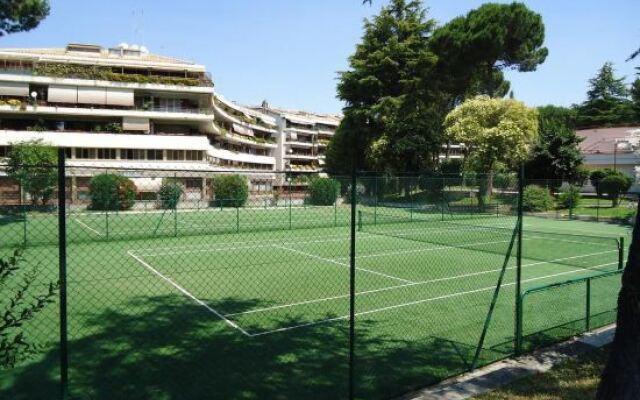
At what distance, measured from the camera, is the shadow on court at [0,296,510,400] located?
6105 millimetres

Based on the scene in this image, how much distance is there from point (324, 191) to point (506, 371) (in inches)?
582

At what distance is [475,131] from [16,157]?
29.7 m

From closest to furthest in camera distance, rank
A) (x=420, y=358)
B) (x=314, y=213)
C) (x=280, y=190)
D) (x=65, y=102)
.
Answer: (x=420, y=358), (x=280, y=190), (x=314, y=213), (x=65, y=102)

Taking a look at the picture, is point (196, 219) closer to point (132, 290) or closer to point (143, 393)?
point (132, 290)

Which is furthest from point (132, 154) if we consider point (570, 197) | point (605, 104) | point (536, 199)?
point (605, 104)

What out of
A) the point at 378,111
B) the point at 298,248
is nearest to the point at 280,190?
the point at 298,248

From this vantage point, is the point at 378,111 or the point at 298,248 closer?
the point at 298,248

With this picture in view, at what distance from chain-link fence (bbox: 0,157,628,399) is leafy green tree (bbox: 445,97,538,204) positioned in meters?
13.3

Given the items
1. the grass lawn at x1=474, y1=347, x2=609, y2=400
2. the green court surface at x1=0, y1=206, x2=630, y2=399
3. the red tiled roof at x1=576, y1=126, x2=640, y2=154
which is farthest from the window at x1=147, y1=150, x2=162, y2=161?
the grass lawn at x1=474, y1=347, x2=609, y2=400

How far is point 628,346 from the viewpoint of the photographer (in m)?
4.41

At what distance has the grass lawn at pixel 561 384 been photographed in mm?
5449

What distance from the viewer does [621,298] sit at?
15.1 ft

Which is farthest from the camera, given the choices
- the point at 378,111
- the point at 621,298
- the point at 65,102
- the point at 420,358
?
the point at 65,102

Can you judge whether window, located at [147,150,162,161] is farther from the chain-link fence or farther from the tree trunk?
the tree trunk
